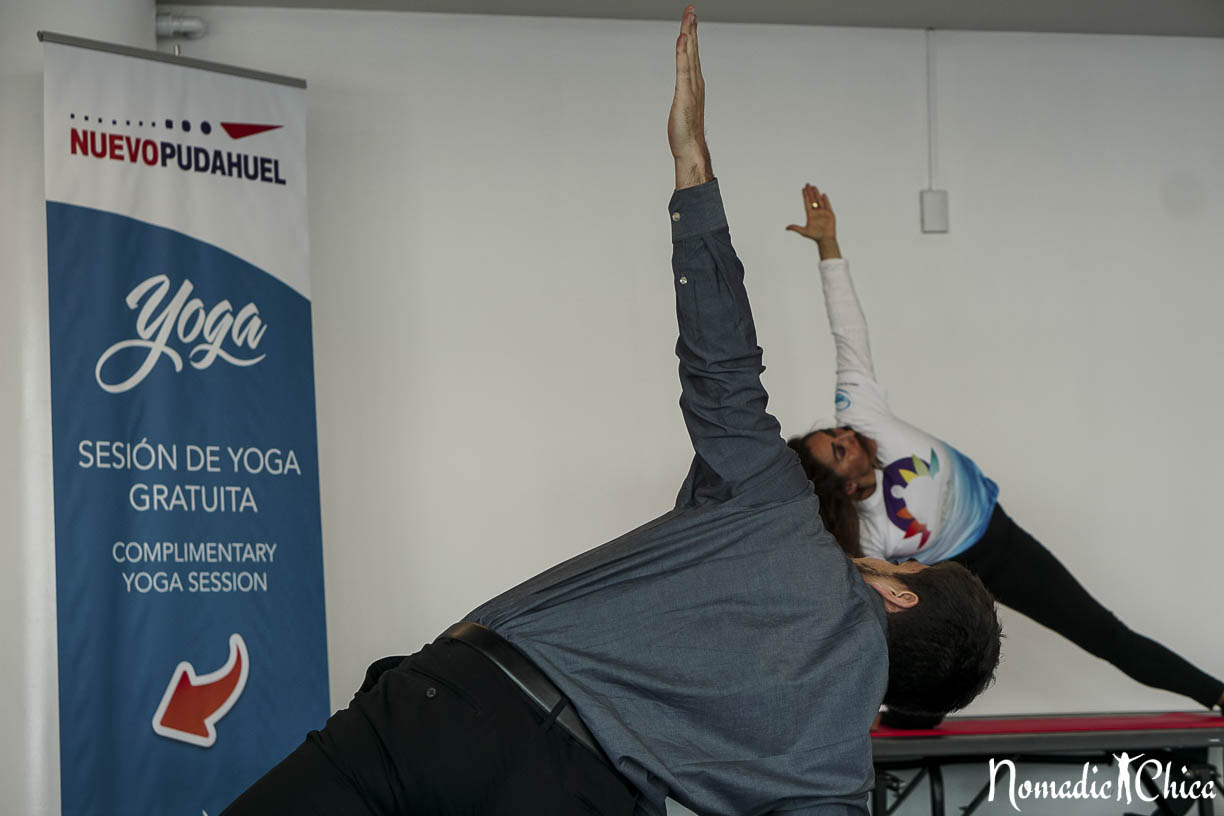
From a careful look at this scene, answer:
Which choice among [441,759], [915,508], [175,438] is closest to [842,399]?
[915,508]

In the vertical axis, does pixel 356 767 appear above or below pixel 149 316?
below

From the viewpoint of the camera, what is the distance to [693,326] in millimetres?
1423

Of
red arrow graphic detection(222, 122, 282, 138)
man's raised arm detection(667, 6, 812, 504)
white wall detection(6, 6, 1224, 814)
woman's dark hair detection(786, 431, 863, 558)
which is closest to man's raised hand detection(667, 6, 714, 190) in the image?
man's raised arm detection(667, 6, 812, 504)

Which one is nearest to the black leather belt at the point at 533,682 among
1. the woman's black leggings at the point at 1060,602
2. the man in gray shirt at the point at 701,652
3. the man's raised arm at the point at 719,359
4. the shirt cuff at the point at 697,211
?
the man in gray shirt at the point at 701,652

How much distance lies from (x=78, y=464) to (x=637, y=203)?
6.93 ft

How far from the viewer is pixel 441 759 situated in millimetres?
1270

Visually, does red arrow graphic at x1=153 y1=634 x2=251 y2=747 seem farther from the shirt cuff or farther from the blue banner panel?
the shirt cuff

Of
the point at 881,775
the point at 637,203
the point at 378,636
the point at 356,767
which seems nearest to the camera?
the point at 356,767

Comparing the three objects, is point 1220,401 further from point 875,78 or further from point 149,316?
point 149,316

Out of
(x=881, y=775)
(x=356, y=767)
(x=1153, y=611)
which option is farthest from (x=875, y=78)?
(x=356, y=767)

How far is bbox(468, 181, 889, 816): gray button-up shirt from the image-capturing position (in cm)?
137

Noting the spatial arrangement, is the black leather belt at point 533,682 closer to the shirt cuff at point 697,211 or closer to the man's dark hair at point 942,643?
the man's dark hair at point 942,643

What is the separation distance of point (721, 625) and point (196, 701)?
7.48 ft

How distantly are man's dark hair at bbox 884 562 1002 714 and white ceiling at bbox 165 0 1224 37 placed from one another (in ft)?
10.8
